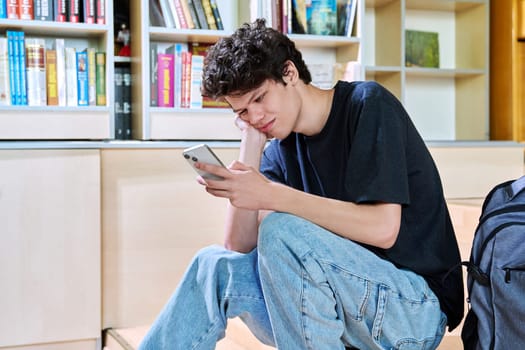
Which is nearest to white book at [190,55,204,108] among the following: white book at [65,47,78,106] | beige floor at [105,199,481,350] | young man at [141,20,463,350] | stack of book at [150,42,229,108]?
stack of book at [150,42,229,108]

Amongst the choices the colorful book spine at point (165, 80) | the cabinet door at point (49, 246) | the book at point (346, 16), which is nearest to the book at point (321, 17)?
the book at point (346, 16)

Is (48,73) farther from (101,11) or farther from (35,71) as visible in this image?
(101,11)

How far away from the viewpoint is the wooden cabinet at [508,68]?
2.98 meters

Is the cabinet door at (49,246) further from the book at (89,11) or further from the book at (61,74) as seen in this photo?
the book at (89,11)

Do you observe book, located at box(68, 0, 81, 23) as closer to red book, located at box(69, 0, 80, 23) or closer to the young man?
red book, located at box(69, 0, 80, 23)

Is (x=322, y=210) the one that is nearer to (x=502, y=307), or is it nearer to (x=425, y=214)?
(x=425, y=214)

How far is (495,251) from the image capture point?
1231 mm

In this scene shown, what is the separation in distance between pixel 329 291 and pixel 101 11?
4.87 feet

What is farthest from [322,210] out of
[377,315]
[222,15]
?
[222,15]

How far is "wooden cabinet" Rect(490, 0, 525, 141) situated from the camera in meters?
2.98

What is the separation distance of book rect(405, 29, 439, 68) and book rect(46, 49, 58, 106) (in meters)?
1.51

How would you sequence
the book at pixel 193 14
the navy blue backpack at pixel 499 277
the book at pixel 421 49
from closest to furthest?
the navy blue backpack at pixel 499 277 < the book at pixel 193 14 < the book at pixel 421 49

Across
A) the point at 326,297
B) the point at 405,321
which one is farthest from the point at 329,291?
the point at 405,321

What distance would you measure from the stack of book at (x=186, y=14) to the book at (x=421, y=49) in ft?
3.22
